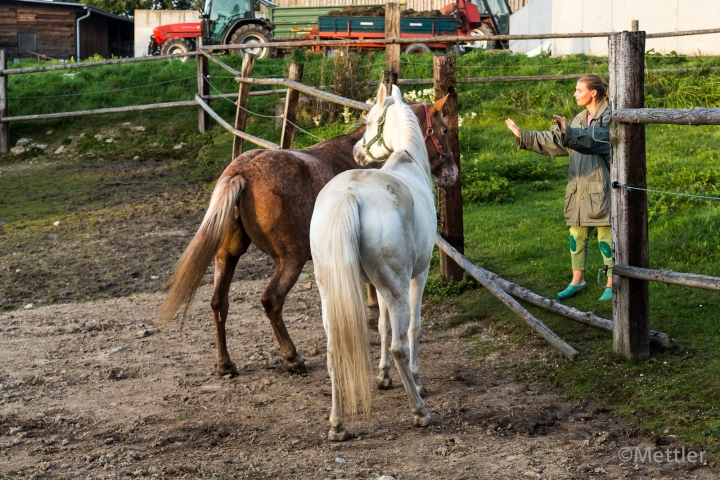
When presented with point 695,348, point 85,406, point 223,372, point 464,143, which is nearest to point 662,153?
point 464,143

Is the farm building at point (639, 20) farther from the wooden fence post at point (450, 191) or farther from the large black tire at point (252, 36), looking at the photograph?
the wooden fence post at point (450, 191)

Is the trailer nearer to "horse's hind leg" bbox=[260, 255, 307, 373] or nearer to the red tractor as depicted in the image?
the red tractor

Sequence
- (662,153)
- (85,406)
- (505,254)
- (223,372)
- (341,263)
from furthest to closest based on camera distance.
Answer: (662,153), (505,254), (223,372), (85,406), (341,263)

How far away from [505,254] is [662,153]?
3.68 m

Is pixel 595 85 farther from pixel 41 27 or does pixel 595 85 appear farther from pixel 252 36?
pixel 41 27

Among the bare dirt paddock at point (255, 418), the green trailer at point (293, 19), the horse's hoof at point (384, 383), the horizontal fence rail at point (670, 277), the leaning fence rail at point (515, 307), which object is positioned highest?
the green trailer at point (293, 19)

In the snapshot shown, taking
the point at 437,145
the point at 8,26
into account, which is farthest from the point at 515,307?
the point at 8,26

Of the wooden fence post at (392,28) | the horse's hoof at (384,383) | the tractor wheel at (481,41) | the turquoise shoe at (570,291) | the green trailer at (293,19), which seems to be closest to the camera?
the horse's hoof at (384,383)

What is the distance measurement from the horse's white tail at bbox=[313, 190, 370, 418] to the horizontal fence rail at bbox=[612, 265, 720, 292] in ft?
5.01

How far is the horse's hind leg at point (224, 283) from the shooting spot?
461cm

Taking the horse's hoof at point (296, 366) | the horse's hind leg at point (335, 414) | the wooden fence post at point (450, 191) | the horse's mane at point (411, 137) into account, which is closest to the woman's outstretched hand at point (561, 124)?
the horse's mane at point (411, 137)

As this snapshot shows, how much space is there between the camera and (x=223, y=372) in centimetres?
461

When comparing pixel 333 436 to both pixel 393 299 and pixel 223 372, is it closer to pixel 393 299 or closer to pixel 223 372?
pixel 393 299

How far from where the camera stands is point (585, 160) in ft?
16.6
